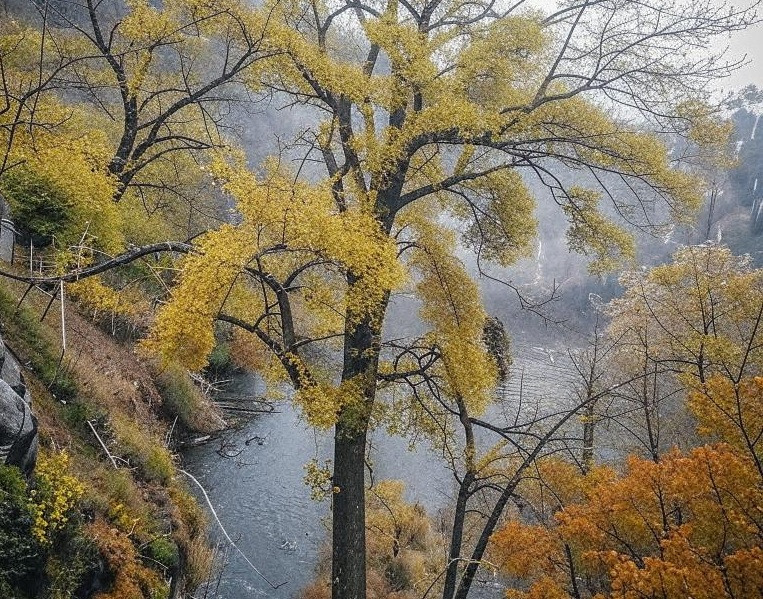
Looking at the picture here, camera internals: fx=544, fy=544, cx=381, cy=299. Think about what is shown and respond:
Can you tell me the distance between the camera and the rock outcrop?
435 cm

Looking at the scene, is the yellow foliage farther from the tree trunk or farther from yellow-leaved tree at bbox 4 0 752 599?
the tree trunk

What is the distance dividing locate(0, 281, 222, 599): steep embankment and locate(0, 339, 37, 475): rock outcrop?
14 cm

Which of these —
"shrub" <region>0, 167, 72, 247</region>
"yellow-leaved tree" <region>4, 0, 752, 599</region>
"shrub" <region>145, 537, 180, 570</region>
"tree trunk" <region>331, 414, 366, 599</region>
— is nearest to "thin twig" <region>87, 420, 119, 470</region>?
"shrub" <region>145, 537, 180, 570</region>

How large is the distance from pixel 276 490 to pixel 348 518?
5.74 m

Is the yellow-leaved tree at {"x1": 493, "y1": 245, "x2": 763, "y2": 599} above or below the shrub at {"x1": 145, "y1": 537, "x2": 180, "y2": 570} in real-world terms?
above

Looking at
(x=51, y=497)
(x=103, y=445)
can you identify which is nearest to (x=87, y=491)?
(x=51, y=497)

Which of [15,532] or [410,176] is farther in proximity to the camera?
[410,176]

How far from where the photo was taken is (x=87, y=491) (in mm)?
5973

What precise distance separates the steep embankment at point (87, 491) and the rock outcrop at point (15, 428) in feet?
0.46

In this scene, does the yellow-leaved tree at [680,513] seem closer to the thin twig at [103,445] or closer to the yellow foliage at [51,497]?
the yellow foliage at [51,497]

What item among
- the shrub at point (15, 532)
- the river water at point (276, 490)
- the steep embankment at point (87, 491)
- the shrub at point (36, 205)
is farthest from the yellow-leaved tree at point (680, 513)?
the shrub at point (36, 205)

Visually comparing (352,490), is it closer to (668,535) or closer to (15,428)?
(668,535)

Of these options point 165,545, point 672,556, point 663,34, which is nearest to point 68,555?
point 165,545

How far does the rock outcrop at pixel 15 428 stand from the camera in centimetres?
435
